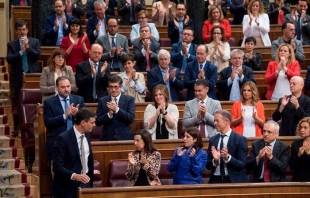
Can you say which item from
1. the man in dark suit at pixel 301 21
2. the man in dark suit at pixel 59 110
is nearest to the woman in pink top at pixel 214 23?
the man in dark suit at pixel 301 21

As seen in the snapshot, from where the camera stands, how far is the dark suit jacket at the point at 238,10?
12.5m

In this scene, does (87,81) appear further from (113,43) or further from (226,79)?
(226,79)

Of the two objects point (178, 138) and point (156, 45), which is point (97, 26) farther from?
point (178, 138)

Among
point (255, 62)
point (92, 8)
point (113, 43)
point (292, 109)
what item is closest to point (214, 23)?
point (255, 62)

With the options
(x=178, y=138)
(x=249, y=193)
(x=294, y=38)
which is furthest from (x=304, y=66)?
(x=249, y=193)

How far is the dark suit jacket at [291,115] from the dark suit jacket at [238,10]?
3.64m

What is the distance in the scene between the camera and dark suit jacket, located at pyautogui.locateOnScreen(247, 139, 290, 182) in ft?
26.5

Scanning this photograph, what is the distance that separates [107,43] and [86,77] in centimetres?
111

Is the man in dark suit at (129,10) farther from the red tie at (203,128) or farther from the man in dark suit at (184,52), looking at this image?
the red tie at (203,128)

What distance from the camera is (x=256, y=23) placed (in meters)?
11.3

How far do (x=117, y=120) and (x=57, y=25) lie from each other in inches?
101

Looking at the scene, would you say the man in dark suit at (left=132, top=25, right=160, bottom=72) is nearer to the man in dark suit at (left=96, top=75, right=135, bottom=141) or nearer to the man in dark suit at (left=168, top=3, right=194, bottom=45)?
the man in dark suit at (left=168, top=3, right=194, bottom=45)

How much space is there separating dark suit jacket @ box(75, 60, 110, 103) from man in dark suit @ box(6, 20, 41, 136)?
94 cm

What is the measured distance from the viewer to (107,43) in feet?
34.2
